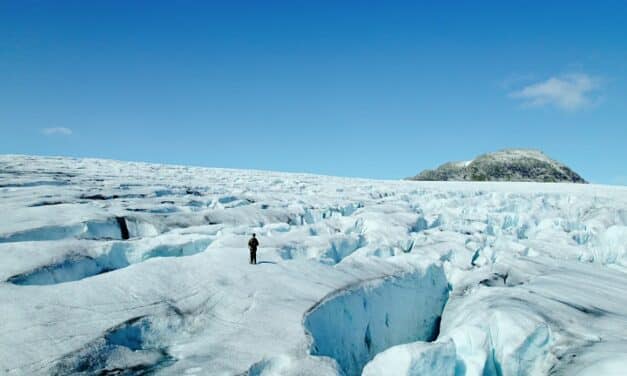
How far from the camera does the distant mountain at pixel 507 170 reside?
7038cm

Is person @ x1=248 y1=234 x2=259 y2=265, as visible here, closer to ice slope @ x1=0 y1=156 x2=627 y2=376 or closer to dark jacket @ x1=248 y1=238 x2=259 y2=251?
dark jacket @ x1=248 y1=238 x2=259 y2=251

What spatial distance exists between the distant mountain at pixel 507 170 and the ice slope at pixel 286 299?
56529 millimetres

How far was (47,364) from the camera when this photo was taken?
5.12m

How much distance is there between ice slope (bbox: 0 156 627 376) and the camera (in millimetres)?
5711

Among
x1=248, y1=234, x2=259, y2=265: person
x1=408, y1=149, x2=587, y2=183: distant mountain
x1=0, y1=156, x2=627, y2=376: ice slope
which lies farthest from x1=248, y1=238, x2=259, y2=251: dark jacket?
x1=408, y1=149, x2=587, y2=183: distant mountain

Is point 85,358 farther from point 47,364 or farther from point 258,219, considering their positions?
point 258,219

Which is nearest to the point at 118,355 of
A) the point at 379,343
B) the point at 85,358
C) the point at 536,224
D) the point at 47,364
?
the point at 85,358

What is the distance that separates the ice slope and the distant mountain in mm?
56529

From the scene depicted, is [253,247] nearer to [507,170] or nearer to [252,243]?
[252,243]

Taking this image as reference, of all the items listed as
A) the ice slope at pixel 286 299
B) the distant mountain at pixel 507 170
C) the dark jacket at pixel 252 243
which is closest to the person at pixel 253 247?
the dark jacket at pixel 252 243

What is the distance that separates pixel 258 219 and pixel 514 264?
362 inches

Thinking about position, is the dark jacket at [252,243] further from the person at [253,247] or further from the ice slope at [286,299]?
the ice slope at [286,299]

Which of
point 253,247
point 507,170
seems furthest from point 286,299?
point 507,170

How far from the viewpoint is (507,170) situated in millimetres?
71375
